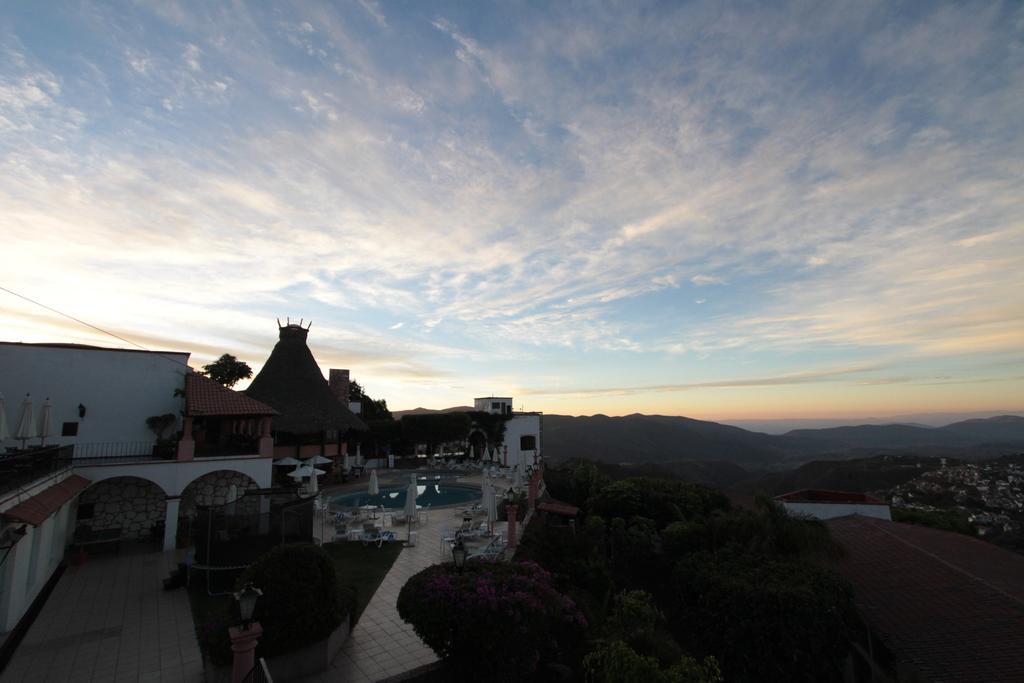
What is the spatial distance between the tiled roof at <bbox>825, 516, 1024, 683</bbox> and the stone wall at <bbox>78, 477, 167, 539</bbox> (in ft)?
73.7

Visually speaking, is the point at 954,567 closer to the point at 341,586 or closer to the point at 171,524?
the point at 341,586

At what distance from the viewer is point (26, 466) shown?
33.2 feet

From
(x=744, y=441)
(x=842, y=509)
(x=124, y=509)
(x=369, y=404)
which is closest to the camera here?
(x=124, y=509)

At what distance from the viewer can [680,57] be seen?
1252 centimetres

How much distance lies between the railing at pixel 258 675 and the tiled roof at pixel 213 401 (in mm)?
12295

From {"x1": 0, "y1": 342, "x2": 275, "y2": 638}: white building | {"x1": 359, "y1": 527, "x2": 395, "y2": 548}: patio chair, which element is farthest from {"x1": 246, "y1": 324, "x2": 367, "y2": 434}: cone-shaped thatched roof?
{"x1": 359, "y1": 527, "x2": 395, "y2": 548}: patio chair

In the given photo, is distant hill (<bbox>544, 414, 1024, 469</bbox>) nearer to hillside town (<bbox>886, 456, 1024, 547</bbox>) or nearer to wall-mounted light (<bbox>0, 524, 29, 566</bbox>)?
hillside town (<bbox>886, 456, 1024, 547</bbox>)

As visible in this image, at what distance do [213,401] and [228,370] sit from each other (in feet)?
62.1

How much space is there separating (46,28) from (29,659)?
12.5 metres

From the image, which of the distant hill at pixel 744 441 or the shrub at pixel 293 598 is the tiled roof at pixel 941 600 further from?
the distant hill at pixel 744 441

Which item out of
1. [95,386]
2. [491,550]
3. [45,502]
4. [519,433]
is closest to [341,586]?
[491,550]

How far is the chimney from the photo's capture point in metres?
35.8

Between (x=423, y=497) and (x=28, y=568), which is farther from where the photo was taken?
(x=423, y=497)

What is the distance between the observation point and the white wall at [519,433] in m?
43.5
